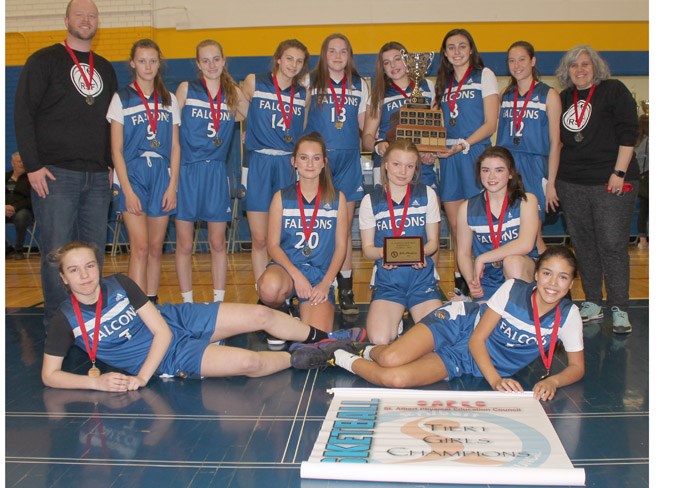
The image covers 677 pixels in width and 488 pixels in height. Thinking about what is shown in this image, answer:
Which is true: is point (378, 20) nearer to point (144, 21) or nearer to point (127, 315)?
point (144, 21)

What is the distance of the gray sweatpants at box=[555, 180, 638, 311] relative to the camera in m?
4.62

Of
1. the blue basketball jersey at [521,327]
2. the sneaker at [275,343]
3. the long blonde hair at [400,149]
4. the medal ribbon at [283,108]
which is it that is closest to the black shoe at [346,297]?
the sneaker at [275,343]

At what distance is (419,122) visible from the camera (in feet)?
15.9

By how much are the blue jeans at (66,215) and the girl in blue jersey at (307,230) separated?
1.21 meters

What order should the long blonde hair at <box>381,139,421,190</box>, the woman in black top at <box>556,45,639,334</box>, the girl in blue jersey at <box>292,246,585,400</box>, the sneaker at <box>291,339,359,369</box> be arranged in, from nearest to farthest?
the girl in blue jersey at <box>292,246,585,400</box> < the sneaker at <box>291,339,359,369</box> < the long blonde hair at <box>381,139,421,190</box> < the woman in black top at <box>556,45,639,334</box>

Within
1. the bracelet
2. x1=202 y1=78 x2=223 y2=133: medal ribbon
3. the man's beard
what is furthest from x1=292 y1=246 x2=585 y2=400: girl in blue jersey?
the man's beard

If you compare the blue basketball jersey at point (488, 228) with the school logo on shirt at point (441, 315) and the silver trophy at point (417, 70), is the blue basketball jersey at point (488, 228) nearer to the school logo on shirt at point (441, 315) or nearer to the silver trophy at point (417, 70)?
the school logo on shirt at point (441, 315)

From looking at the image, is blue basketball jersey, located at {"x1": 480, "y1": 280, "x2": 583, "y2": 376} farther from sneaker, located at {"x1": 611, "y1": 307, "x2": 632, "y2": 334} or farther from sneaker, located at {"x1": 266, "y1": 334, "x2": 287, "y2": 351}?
sneaker, located at {"x1": 266, "y1": 334, "x2": 287, "y2": 351}

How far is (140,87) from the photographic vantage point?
469cm

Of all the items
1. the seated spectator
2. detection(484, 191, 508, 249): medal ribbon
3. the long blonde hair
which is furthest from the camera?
the seated spectator

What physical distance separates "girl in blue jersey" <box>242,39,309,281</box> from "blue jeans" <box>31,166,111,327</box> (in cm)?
110

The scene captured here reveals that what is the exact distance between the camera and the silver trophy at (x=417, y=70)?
4.95 m

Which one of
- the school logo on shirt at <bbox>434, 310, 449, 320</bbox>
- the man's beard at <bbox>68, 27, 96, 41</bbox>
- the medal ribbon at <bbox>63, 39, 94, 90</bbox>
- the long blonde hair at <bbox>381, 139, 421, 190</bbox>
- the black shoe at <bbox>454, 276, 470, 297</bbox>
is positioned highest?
the man's beard at <bbox>68, 27, 96, 41</bbox>

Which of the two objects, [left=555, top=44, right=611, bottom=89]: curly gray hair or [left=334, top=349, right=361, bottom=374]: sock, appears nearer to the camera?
[left=334, top=349, right=361, bottom=374]: sock
